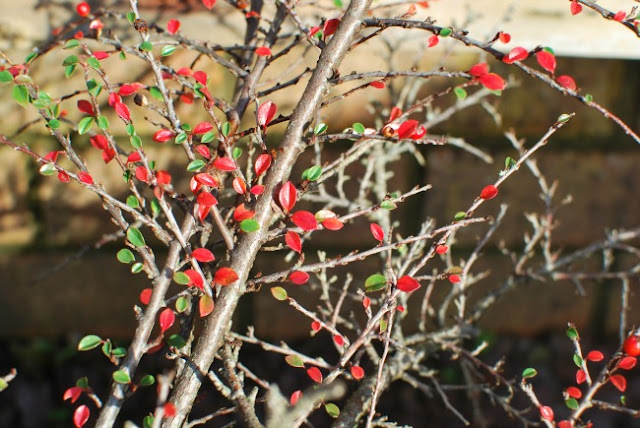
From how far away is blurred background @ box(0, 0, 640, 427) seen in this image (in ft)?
4.18

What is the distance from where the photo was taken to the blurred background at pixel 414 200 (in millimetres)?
1274

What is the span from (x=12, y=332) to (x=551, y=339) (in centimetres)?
141

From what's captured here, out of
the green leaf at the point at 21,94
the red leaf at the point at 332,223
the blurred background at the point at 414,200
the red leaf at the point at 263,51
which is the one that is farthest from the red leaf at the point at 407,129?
the blurred background at the point at 414,200

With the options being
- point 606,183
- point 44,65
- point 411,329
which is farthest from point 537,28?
point 44,65

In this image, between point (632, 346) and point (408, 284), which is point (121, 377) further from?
point (632, 346)

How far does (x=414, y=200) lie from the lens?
140 centimetres

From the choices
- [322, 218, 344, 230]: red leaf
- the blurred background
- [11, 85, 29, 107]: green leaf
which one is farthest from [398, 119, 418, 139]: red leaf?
the blurred background

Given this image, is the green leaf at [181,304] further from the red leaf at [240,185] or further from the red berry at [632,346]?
the red berry at [632,346]

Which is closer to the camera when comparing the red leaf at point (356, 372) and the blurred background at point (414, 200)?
the red leaf at point (356, 372)

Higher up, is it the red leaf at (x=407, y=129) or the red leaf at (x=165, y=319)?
the red leaf at (x=407, y=129)

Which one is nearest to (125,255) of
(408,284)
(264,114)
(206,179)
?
(206,179)

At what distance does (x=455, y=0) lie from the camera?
1.30 m

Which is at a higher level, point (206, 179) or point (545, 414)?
point (206, 179)

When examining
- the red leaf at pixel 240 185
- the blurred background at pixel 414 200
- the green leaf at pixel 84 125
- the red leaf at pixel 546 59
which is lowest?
the blurred background at pixel 414 200
